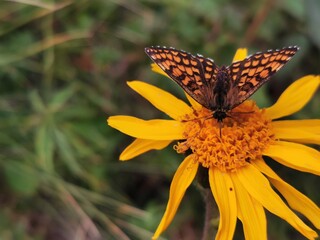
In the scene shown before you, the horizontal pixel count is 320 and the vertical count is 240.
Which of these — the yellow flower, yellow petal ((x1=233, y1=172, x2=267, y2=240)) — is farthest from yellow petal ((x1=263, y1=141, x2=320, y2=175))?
yellow petal ((x1=233, y1=172, x2=267, y2=240))

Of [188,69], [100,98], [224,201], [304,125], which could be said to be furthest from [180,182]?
[100,98]

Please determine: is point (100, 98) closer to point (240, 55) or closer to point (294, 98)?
point (240, 55)

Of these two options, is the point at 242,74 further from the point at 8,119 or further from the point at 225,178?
the point at 8,119

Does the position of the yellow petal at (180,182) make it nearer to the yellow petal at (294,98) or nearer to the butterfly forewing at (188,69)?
the butterfly forewing at (188,69)

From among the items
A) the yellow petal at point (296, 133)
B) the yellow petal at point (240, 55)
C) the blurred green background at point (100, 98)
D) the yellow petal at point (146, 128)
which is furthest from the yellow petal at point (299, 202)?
the blurred green background at point (100, 98)

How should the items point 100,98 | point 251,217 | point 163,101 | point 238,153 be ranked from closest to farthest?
point 251,217
point 238,153
point 163,101
point 100,98

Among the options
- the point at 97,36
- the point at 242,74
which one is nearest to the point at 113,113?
the point at 97,36

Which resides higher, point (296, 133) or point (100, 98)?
point (100, 98)

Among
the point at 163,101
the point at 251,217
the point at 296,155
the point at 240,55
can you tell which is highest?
the point at 240,55
